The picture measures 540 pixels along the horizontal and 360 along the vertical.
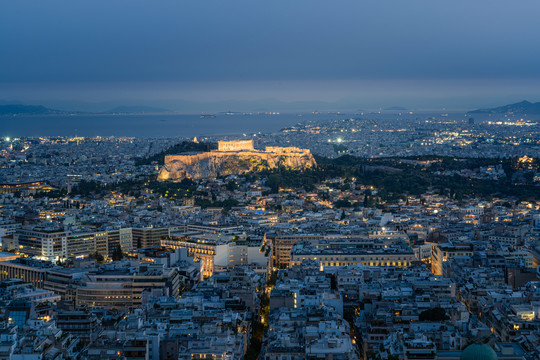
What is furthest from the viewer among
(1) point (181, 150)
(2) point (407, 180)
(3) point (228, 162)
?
(1) point (181, 150)

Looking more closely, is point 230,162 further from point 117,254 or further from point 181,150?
point 117,254

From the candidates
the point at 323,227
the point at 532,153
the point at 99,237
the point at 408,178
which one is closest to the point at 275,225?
the point at 323,227

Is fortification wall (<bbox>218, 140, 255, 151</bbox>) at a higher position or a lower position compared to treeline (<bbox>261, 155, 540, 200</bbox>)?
higher

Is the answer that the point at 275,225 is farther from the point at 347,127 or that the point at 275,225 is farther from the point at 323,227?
the point at 347,127

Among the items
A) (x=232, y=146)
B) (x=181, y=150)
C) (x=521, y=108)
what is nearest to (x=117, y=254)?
(x=232, y=146)

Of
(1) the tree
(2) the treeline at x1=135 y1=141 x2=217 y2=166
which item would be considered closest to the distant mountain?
(2) the treeline at x1=135 y1=141 x2=217 y2=166

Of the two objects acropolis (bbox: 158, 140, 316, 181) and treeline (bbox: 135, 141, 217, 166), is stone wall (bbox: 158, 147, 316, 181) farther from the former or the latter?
treeline (bbox: 135, 141, 217, 166)

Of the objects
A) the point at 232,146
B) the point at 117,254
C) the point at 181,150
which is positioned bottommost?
the point at 117,254

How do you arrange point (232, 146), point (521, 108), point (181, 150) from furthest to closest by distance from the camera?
1. point (521, 108)
2. point (181, 150)
3. point (232, 146)
